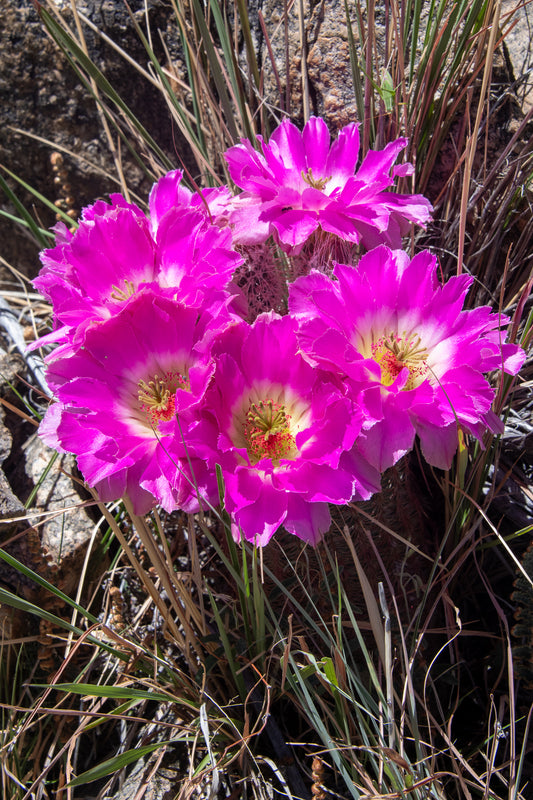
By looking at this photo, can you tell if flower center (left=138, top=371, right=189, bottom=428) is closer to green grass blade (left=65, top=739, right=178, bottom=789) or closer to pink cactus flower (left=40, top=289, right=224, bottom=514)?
pink cactus flower (left=40, top=289, right=224, bottom=514)

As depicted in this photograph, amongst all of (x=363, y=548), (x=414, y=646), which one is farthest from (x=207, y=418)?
(x=414, y=646)

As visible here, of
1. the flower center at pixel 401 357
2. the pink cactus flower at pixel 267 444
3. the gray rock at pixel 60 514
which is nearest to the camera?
the pink cactus flower at pixel 267 444

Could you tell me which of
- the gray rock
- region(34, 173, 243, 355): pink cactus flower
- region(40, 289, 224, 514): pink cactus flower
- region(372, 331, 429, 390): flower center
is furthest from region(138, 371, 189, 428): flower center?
the gray rock

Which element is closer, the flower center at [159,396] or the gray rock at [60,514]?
the flower center at [159,396]

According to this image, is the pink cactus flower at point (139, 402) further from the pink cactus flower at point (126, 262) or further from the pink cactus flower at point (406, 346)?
the pink cactus flower at point (406, 346)

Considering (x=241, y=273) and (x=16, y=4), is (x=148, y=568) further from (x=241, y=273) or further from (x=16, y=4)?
(x=16, y=4)

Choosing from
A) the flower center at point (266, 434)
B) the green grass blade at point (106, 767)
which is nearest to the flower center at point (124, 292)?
the flower center at point (266, 434)
